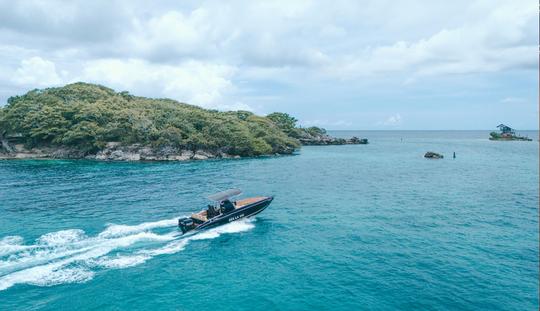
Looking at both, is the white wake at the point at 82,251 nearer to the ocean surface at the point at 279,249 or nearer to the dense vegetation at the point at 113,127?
the ocean surface at the point at 279,249

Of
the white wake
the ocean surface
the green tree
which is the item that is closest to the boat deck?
the white wake

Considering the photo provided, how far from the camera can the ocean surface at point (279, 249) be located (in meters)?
22.8

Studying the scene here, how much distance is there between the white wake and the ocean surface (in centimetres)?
16

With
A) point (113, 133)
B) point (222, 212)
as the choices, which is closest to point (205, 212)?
point (222, 212)

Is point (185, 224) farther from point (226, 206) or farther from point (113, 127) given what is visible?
point (113, 127)

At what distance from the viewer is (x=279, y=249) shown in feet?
102

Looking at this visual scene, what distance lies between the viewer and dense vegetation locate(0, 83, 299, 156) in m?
94.6

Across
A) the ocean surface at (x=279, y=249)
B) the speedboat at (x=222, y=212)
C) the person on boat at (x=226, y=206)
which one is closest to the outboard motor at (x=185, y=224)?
the speedboat at (x=222, y=212)

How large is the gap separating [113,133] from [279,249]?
79.7 m

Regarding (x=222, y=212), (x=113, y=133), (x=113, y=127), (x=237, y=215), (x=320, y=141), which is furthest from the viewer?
(x=320, y=141)

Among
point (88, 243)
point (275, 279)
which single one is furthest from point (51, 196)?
point (275, 279)

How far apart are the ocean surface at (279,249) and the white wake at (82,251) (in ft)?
0.51

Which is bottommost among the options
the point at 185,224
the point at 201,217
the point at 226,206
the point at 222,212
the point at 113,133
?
the point at 185,224

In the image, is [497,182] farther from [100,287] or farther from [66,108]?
[66,108]
